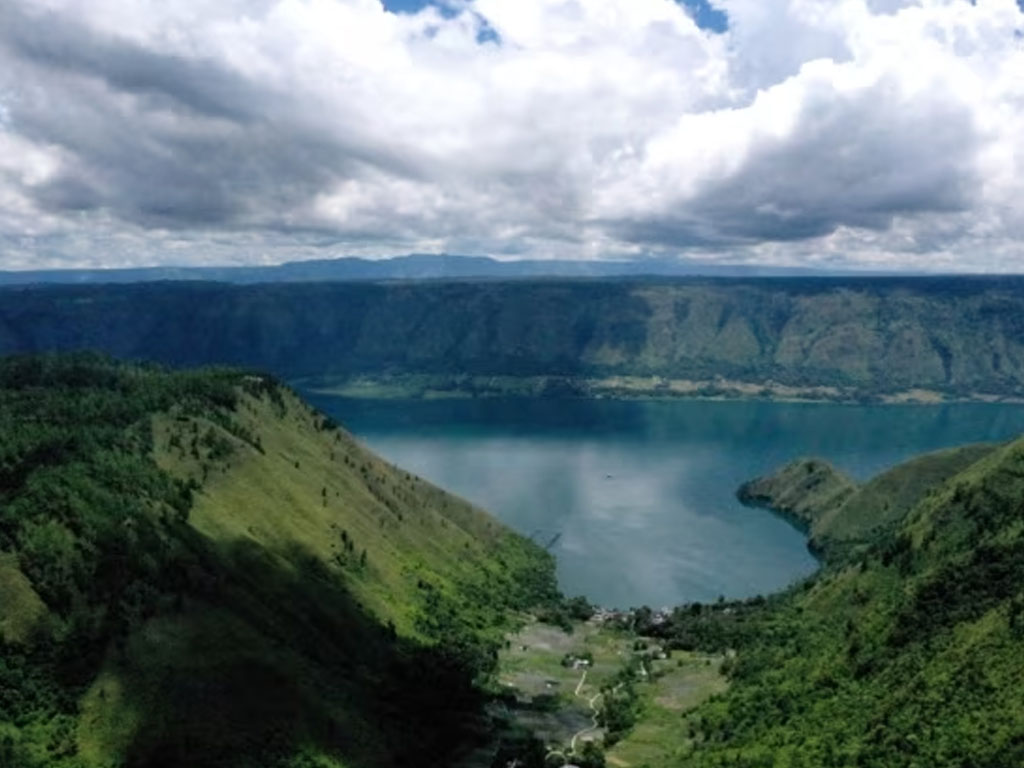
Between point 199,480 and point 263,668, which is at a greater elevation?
point 199,480

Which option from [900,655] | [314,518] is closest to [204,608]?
[314,518]

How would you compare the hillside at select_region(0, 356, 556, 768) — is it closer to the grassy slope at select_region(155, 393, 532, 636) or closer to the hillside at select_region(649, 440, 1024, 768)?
the grassy slope at select_region(155, 393, 532, 636)

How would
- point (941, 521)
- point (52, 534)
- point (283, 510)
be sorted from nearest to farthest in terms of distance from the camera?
point (52, 534), point (941, 521), point (283, 510)

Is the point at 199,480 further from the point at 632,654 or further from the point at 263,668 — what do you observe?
the point at 632,654

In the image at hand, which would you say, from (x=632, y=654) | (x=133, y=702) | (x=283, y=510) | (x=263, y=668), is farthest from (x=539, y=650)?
(x=133, y=702)

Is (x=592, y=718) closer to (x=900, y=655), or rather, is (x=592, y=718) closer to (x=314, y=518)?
(x=900, y=655)

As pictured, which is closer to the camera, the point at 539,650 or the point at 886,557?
the point at 886,557
